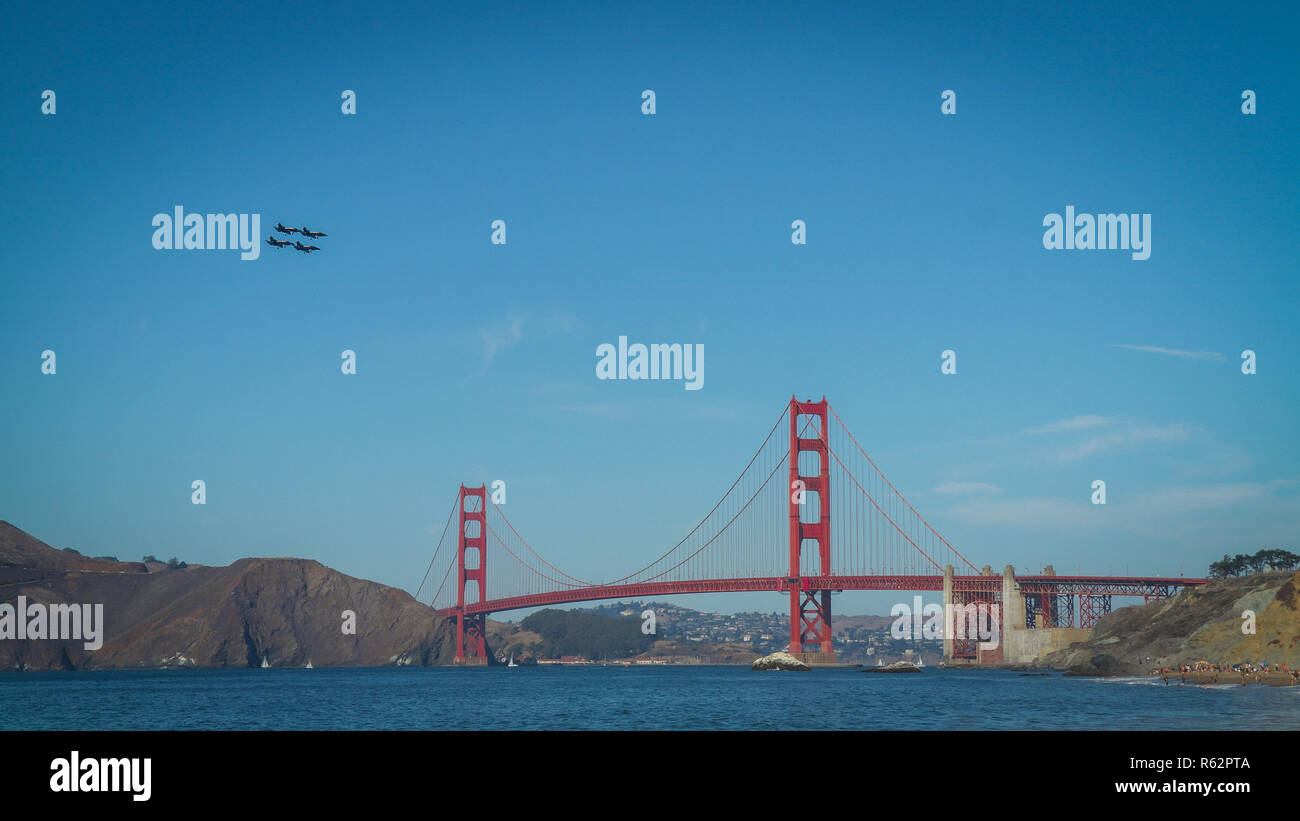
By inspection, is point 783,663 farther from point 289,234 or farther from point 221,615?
point 221,615

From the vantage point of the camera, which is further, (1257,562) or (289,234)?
(1257,562)

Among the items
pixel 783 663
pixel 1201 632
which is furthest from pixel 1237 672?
pixel 783 663
